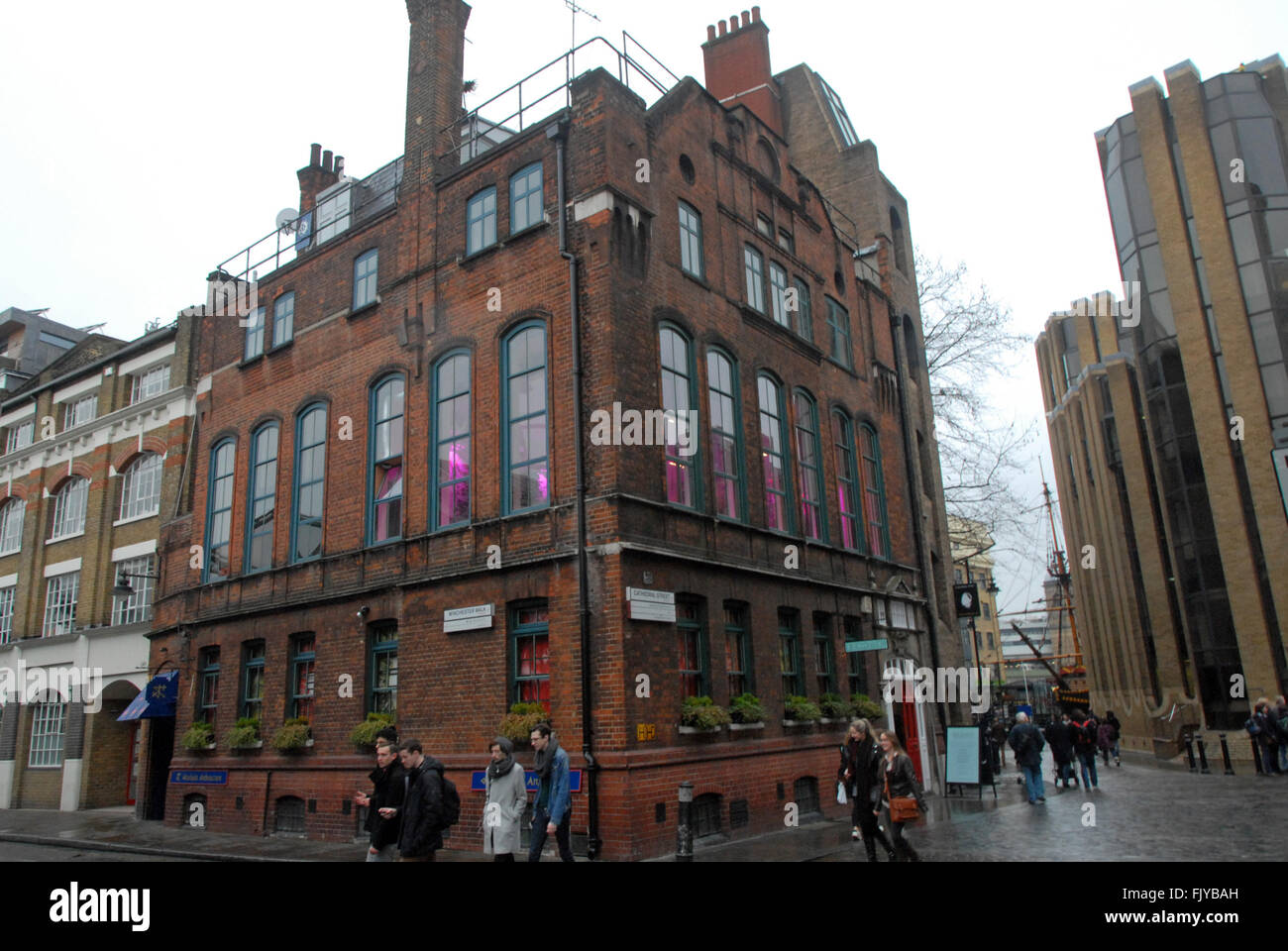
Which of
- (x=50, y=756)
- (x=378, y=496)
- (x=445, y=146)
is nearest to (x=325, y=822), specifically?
(x=378, y=496)

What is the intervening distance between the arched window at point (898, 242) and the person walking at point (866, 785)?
19.1 m

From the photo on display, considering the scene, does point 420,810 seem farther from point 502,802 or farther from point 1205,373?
point 1205,373

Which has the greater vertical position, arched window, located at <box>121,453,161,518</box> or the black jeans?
arched window, located at <box>121,453,161,518</box>

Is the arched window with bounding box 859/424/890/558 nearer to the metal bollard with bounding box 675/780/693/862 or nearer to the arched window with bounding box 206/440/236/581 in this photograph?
the metal bollard with bounding box 675/780/693/862

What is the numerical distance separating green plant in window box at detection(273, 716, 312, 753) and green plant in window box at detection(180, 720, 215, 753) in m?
2.89

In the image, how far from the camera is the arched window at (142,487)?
26266mm

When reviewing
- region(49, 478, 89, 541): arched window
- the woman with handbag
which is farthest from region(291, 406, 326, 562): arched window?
region(49, 478, 89, 541): arched window

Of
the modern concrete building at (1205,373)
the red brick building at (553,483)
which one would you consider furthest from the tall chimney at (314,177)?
the modern concrete building at (1205,373)

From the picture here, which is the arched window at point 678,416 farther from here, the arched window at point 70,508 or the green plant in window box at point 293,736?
the arched window at point 70,508

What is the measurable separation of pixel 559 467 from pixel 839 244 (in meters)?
12.7

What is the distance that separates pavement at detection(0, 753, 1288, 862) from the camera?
12.0 meters

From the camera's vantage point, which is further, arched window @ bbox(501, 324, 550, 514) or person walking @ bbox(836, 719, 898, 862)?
arched window @ bbox(501, 324, 550, 514)

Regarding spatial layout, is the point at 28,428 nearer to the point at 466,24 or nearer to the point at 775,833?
the point at 466,24

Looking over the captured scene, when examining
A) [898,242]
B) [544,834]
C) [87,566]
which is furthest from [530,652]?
[87,566]
